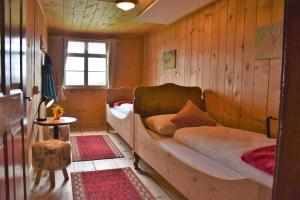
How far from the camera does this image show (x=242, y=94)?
275cm

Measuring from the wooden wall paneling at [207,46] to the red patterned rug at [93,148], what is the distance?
63.5 inches

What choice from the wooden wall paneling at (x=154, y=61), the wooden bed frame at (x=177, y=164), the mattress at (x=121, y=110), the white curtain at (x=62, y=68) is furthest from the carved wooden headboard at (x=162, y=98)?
the white curtain at (x=62, y=68)

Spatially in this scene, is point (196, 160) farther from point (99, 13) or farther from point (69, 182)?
point (99, 13)

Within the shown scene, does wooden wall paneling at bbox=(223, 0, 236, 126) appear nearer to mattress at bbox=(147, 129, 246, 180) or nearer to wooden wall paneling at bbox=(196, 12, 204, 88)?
wooden wall paneling at bbox=(196, 12, 204, 88)

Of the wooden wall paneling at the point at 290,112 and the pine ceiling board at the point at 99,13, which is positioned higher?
the pine ceiling board at the point at 99,13

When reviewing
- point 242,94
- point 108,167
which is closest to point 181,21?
point 242,94

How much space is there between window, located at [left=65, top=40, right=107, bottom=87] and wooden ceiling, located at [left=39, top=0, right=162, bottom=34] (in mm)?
438

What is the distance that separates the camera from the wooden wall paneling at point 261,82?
7.93ft

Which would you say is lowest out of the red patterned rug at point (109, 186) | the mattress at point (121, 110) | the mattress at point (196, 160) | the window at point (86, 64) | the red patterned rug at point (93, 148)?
the red patterned rug at point (109, 186)

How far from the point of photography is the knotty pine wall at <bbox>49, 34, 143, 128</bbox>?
5.75 metres

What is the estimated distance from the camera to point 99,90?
19.6ft

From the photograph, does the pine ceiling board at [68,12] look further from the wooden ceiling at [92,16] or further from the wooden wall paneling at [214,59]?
the wooden wall paneling at [214,59]

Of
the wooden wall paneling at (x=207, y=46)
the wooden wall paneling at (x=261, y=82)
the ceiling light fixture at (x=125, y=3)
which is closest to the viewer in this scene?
the wooden wall paneling at (x=261, y=82)

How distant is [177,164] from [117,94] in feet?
11.9
